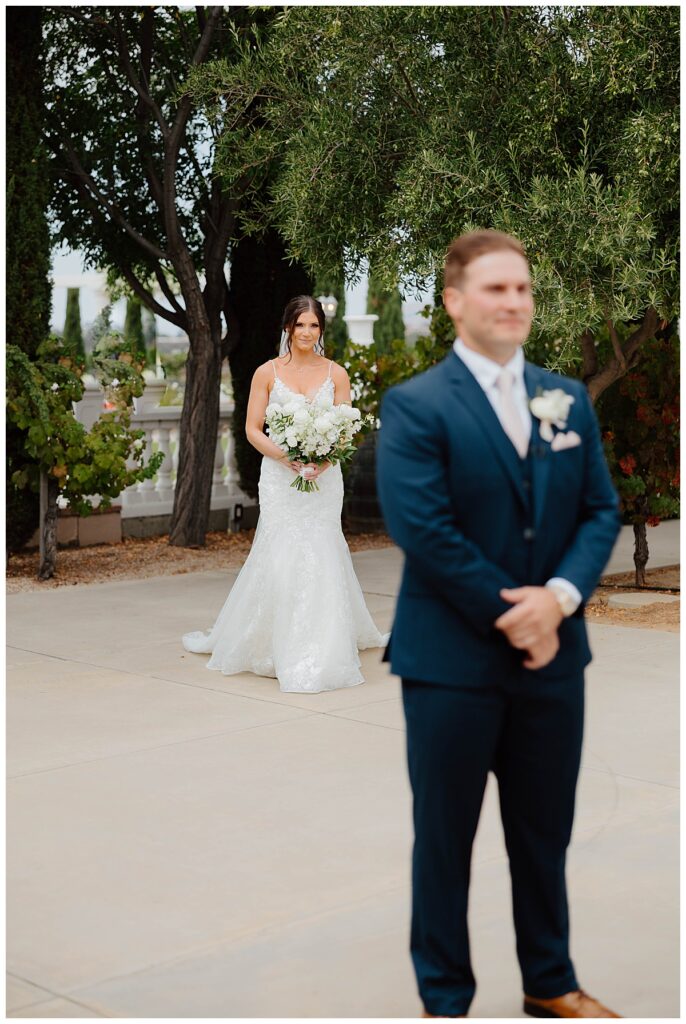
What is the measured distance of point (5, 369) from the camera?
1162 centimetres

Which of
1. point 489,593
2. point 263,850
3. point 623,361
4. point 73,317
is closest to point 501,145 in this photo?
point 623,361

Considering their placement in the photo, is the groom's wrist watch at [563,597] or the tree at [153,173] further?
the tree at [153,173]

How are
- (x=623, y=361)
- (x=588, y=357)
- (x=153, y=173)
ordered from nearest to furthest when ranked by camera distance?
(x=623, y=361) < (x=588, y=357) < (x=153, y=173)

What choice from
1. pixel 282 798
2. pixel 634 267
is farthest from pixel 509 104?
pixel 282 798

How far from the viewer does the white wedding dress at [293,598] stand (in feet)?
25.8

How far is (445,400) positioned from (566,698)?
2.71 feet

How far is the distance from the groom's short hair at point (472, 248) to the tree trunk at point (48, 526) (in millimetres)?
8658

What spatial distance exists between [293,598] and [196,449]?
5903 millimetres

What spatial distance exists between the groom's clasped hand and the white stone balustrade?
1078 centimetres

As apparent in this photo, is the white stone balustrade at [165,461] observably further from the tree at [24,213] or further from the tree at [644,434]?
the tree at [644,434]

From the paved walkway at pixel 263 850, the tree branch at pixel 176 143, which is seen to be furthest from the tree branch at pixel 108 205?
the paved walkway at pixel 263 850

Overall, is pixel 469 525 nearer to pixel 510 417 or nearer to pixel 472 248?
pixel 510 417

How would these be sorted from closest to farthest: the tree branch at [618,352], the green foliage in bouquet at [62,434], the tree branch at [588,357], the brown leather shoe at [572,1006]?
the brown leather shoe at [572,1006], the tree branch at [618,352], the tree branch at [588,357], the green foliage in bouquet at [62,434]

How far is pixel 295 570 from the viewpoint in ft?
26.6
